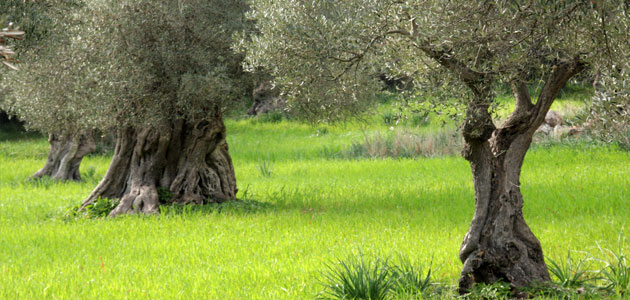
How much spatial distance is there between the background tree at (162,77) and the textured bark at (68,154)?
24.5ft

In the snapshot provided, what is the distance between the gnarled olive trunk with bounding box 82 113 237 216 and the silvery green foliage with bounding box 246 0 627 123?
487 centimetres

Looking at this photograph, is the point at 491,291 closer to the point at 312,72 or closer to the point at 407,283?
the point at 407,283

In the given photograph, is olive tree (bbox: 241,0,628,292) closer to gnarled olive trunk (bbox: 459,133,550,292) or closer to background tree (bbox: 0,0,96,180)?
gnarled olive trunk (bbox: 459,133,550,292)

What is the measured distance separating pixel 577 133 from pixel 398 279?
59.4 feet

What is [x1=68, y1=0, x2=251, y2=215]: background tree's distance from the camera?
43.0 ft

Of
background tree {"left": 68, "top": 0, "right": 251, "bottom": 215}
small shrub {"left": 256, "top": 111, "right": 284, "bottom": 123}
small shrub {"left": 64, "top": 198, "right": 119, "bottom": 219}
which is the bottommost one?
small shrub {"left": 64, "top": 198, "right": 119, "bottom": 219}

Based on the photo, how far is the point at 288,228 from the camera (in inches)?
506

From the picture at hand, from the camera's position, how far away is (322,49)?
8.52 meters

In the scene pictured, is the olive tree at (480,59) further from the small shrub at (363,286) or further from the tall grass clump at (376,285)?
the small shrub at (363,286)

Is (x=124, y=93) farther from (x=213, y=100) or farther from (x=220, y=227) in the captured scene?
(x=220, y=227)

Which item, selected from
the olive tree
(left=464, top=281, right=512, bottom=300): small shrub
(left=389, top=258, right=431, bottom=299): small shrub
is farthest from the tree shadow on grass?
(left=464, top=281, right=512, bottom=300): small shrub

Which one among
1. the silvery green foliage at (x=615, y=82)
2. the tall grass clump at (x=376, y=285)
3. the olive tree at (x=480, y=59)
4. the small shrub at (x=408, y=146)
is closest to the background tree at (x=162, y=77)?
the olive tree at (x=480, y=59)

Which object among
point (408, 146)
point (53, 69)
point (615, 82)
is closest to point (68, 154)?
point (53, 69)

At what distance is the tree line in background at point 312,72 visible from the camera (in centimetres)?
656
